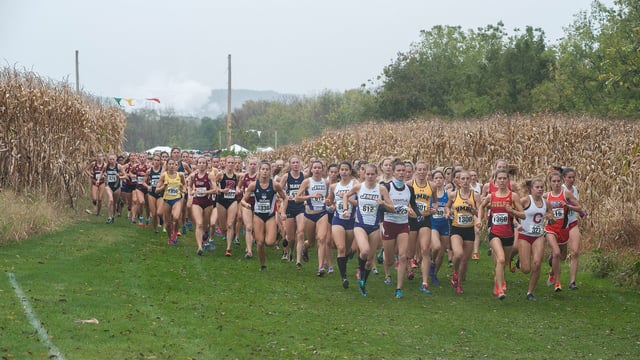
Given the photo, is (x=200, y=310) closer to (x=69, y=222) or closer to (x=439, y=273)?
(x=439, y=273)

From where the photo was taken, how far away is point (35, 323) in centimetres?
977

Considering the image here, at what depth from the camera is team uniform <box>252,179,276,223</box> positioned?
1516 centimetres

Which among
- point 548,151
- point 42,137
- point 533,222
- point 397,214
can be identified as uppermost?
point 42,137

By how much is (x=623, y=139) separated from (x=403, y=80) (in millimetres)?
41358

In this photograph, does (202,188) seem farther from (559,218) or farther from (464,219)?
(559,218)

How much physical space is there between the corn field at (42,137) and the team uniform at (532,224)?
12672 millimetres

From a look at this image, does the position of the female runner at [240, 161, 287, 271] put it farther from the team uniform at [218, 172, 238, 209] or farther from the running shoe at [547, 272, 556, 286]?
the running shoe at [547, 272, 556, 286]

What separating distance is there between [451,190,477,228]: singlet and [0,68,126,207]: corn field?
451 inches

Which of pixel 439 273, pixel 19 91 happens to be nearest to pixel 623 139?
pixel 439 273

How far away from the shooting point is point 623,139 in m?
21.4

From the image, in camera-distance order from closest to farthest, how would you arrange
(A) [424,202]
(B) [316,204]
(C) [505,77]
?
(A) [424,202]
(B) [316,204]
(C) [505,77]

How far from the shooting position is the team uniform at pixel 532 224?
12.6 metres

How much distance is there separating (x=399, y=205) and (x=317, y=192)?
264 centimetres

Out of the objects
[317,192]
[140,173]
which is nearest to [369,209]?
[317,192]
